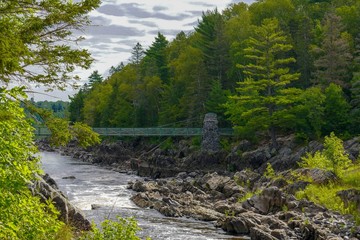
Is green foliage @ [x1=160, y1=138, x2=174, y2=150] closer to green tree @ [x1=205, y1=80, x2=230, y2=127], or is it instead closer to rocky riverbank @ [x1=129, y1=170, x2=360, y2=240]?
green tree @ [x1=205, y1=80, x2=230, y2=127]

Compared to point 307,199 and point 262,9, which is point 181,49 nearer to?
point 262,9

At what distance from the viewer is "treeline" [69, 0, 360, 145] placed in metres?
37.6

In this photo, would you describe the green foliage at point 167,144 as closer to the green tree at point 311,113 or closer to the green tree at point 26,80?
the green tree at point 311,113

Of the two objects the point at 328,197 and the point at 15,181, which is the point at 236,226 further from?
the point at 15,181

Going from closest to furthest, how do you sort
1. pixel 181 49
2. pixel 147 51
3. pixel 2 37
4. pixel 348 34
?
pixel 2 37 → pixel 348 34 → pixel 181 49 → pixel 147 51

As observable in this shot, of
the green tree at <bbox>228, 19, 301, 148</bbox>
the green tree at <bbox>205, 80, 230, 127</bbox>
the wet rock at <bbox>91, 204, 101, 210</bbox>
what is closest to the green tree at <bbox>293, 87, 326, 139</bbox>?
the green tree at <bbox>228, 19, 301, 148</bbox>

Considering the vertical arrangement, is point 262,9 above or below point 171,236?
above

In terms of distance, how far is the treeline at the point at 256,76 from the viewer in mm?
37594

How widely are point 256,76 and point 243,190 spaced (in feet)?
Result: 79.5

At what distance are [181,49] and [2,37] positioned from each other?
6066cm

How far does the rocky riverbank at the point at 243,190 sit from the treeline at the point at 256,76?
10.3 feet

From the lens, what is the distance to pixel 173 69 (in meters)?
64.7

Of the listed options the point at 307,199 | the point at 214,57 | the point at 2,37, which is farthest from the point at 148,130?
the point at 2,37

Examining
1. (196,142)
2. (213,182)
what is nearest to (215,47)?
(196,142)
